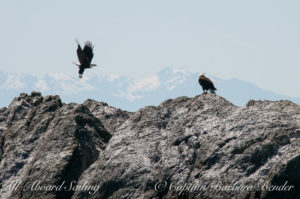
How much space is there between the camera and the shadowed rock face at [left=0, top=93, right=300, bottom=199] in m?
17.0

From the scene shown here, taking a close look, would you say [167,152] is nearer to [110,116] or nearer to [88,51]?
[110,116]

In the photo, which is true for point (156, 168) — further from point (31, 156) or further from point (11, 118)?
point (11, 118)

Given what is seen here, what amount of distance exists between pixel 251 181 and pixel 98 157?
23.0 ft

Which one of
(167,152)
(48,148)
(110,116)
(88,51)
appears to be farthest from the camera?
(88,51)

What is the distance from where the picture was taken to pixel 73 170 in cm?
2073

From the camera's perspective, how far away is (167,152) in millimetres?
19469

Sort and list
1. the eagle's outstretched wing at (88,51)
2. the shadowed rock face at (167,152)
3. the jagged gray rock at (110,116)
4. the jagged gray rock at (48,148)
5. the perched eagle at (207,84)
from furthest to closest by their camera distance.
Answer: the eagle's outstretched wing at (88,51) < the perched eagle at (207,84) < the jagged gray rock at (110,116) < the jagged gray rock at (48,148) < the shadowed rock face at (167,152)

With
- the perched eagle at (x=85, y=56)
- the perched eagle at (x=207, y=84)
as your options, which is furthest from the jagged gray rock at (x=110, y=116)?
the perched eagle at (x=85, y=56)

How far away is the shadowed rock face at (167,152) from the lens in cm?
1697

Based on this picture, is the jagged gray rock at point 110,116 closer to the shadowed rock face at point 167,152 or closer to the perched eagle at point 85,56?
the shadowed rock face at point 167,152

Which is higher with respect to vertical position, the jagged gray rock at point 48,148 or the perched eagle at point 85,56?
the perched eagle at point 85,56

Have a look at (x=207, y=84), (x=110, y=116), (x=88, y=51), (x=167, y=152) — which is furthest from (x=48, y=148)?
(x=88, y=51)

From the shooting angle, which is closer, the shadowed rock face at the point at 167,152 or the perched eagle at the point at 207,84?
the shadowed rock face at the point at 167,152

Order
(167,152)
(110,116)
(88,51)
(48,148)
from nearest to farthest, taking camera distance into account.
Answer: (167,152)
(48,148)
(110,116)
(88,51)
